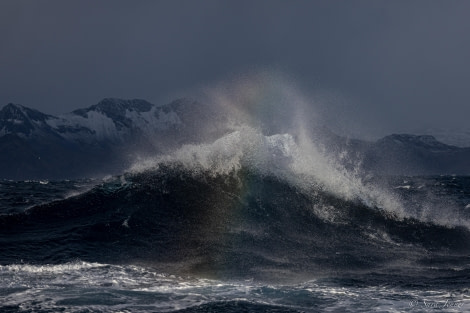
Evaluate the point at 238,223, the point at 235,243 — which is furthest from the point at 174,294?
the point at 238,223

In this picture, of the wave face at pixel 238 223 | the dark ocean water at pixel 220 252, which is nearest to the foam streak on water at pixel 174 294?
the dark ocean water at pixel 220 252

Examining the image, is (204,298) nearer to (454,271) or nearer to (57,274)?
(57,274)

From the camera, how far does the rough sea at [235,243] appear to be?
13.6 m

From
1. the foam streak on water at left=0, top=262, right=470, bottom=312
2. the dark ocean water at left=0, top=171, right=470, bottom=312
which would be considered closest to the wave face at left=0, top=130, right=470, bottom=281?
the dark ocean water at left=0, top=171, right=470, bottom=312

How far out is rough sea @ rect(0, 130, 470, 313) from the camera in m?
13.6

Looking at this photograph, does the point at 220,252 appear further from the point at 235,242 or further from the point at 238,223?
the point at 238,223

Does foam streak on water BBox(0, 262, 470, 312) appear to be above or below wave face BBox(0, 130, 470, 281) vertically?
below

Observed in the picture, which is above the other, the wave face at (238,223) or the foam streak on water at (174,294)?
the wave face at (238,223)

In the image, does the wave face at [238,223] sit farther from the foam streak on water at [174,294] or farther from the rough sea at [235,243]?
the foam streak on water at [174,294]

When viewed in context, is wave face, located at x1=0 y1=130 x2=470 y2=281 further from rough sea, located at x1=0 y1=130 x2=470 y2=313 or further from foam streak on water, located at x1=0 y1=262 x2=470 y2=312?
foam streak on water, located at x1=0 y1=262 x2=470 y2=312

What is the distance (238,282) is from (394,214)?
1577 cm

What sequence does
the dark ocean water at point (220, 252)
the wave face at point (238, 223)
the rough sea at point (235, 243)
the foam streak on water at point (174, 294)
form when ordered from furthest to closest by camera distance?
the wave face at point (238, 223) < the rough sea at point (235, 243) < the dark ocean water at point (220, 252) < the foam streak on water at point (174, 294)

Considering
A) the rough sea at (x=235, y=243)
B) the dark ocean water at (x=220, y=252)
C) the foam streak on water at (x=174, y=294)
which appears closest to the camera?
the foam streak on water at (x=174, y=294)

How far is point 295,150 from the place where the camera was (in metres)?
34.0
